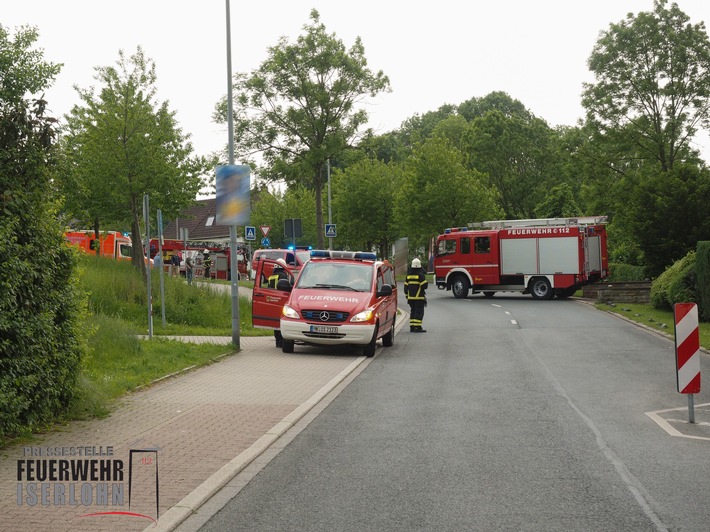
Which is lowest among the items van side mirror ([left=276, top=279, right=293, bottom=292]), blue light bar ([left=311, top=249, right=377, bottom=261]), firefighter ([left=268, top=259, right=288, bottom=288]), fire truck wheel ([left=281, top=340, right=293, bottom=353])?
fire truck wheel ([left=281, top=340, right=293, bottom=353])

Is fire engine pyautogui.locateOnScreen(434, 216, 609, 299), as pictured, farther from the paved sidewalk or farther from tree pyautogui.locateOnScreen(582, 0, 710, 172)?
the paved sidewalk

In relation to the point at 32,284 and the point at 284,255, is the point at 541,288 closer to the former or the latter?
the point at 284,255

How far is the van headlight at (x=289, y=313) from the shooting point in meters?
16.5

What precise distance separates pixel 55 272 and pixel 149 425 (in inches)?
72.0

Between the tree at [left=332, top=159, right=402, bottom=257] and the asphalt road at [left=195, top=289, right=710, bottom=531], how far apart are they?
163ft

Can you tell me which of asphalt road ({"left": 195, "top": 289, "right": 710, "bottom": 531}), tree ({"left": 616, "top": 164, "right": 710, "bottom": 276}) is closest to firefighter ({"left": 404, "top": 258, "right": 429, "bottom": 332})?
asphalt road ({"left": 195, "top": 289, "right": 710, "bottom": 531})

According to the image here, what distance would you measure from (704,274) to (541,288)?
15.3m

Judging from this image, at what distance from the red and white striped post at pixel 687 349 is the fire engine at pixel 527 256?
26.8 m

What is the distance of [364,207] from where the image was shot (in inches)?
2554

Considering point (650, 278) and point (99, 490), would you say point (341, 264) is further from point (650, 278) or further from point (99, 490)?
point (650, 278)

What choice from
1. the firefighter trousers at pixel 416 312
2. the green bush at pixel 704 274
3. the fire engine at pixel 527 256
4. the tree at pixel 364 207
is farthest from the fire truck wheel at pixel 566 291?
the tree at pixel 364 207

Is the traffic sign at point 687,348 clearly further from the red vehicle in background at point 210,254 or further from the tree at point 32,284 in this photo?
the red vehicle in background at point 210,254

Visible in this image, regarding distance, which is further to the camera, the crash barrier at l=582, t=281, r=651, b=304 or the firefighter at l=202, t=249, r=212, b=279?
the firefighter at l=202, t=249, r=212, b=279

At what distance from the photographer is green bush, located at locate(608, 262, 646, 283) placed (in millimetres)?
37138
